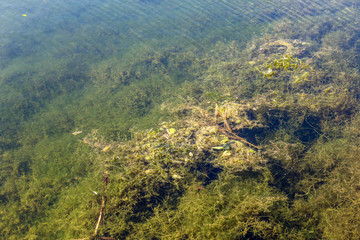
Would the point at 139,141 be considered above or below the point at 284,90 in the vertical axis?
below

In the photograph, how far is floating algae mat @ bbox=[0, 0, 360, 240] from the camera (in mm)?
3104

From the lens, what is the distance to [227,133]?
13.8 feet

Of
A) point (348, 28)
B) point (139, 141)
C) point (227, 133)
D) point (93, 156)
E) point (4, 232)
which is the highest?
point (348, 28)

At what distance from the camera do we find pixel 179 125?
446 centimetres

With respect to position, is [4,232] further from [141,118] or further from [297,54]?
[297,54]

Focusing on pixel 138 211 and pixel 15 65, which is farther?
pixel 15 65

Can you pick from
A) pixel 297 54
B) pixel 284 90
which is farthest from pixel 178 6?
pixel 284 90

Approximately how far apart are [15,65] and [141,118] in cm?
415

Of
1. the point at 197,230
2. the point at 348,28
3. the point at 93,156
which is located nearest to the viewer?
the point at 197,230

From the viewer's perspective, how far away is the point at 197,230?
282 cm

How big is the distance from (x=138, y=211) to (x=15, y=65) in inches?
222

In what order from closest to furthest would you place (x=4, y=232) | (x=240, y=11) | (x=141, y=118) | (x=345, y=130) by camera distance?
Result: (x=4, y=232) → (x=345, y=130) → (x=141, y=118) → (x=240, y=11)

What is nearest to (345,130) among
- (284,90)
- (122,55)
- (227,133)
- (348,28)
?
(284,90)

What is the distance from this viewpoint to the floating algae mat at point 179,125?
3104 millimetres
